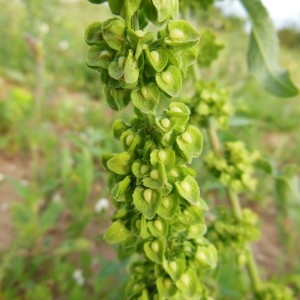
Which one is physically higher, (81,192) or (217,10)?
(217,10)

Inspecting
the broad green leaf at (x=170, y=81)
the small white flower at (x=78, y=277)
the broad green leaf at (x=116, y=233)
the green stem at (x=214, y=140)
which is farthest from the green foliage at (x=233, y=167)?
the small white flower at (x=78, y=277)

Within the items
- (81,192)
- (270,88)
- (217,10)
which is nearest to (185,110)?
(270,88)

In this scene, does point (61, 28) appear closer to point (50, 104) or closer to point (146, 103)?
point (50, 104)

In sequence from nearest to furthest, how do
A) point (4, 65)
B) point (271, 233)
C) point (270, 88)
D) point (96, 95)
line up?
1. point (270, 88)
2. point (271, 233)
3. point (4, 65)
4. point (96, 95)

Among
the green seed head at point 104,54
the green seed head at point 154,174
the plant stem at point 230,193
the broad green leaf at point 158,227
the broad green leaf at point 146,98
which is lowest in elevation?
the plant stem at point 230,193

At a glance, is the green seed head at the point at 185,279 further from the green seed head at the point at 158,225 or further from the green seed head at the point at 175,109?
the green seed head at the point at 175,109

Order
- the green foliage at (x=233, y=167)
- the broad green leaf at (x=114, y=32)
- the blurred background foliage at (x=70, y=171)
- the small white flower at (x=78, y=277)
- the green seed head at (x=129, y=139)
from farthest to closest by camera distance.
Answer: the small white flower at (x=78, y=277), the blurred background foliage at (x=70, y=171), the green foliage at (x=233, y=167), the green seed head at (x=129, y=139), the broad green leaf at (x=114, y=32)

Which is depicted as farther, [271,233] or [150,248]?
[271,233]

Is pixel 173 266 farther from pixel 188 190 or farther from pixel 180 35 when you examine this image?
pixel 180 35
